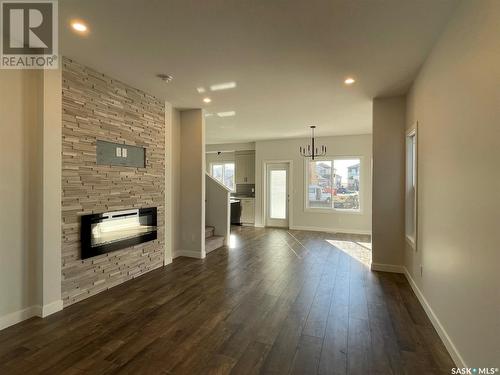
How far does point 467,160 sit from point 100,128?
3728 mm

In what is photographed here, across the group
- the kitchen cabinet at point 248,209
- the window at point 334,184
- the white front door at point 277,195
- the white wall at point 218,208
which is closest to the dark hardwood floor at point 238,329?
the white wall at point 218,208

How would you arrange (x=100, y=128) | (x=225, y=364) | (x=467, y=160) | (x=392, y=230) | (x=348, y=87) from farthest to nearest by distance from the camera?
1. (x=392, y=230)
2. (x=348, y=87)
3. (x=100, y=128)
4. (x=225, y=364)
5. (x=467, y=160)

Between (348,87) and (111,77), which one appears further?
(348,87)

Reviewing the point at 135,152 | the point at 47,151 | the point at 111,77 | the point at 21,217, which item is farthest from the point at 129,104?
the point at 21,217

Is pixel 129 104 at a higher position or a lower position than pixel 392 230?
higher

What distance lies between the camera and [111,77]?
3.37 meters

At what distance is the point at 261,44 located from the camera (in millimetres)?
2518

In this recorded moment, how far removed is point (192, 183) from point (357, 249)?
3613mm

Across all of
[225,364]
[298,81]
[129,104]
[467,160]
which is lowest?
[225,364]

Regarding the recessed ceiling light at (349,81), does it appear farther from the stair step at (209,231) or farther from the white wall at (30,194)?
the stair step at (209,231)

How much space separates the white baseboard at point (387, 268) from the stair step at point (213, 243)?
297 centimetres

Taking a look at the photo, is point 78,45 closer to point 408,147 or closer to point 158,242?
point 158,242

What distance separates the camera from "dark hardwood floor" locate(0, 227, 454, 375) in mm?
1957

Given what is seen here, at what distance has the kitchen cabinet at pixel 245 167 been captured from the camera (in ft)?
29.0
